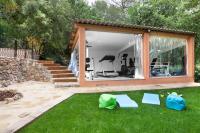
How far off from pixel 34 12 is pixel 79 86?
850 cm

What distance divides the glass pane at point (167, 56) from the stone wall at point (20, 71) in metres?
7.04

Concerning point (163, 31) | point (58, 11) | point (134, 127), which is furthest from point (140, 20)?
point (134, 127)

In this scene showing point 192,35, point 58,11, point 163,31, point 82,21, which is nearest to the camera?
point 82,21

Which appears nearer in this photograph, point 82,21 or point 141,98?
point 141,98

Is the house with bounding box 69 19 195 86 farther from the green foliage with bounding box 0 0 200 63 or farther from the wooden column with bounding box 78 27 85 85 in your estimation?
the green foliage with bounding box 0 0 200 63

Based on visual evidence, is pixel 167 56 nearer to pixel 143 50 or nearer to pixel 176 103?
pixel 143 50

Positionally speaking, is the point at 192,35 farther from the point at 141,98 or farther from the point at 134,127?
the point at 134,127

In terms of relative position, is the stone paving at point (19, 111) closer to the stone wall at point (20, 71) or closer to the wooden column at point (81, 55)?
the wooden column at point (81, 55)

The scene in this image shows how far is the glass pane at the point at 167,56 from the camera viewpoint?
551 inches

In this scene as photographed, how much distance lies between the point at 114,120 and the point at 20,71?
1227 cm

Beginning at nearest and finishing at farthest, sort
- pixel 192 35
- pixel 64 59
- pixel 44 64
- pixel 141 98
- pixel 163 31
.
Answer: pixel 141 98
pixel 163 31
pixel 192 35
pixel 44 64
pixel 64 59

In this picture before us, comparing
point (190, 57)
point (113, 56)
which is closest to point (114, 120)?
point (190, 57)

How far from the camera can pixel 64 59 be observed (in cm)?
2220

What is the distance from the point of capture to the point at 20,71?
16.8 metres
